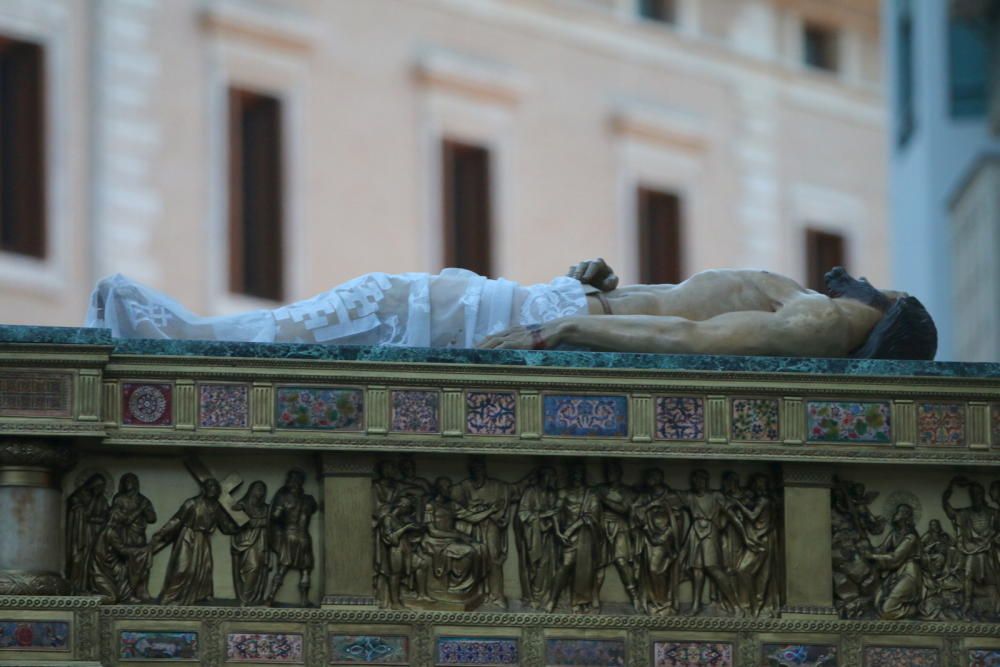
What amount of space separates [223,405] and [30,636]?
1.65 m

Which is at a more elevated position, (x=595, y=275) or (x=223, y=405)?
(x=595, y=275)

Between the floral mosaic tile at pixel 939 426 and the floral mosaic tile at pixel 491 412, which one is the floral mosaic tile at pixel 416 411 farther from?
the floral mosaic tile at pixel 939 426

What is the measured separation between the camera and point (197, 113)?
46000 mm

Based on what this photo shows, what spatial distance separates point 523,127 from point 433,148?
7.47ft

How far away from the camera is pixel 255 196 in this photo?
154ft

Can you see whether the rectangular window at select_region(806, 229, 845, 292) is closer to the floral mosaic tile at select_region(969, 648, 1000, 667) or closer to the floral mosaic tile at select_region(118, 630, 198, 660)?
the floral mosaic tile at select_region(969, 648, 1000, 667)

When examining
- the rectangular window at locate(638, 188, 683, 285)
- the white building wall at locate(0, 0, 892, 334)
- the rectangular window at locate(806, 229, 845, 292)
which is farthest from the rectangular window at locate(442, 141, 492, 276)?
the rectangular window at locate(806, 229, 845, 292)

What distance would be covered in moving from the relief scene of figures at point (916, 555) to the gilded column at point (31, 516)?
13.9ft

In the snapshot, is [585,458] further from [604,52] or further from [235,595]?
[604,52]

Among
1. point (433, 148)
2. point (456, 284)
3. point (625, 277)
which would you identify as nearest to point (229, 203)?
point (433, 148)

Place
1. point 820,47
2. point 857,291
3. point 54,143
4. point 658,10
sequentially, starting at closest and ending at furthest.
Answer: point 857,291, point 54,143, point 658,10, point 820,47

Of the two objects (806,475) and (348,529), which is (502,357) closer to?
(348,529)

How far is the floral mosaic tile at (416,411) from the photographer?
17219 millimetres

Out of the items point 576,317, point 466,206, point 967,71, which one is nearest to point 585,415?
point 576,317
